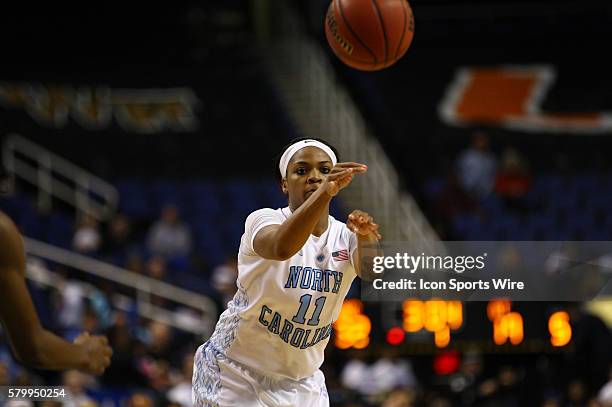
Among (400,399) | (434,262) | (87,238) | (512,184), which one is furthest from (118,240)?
(434,262)

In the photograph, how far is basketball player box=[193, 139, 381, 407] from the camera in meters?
5.23

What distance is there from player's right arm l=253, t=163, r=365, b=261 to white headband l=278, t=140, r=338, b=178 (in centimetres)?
56

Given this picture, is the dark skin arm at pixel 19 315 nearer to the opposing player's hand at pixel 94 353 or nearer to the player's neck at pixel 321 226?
the opposing player's hand at pixel 94 353

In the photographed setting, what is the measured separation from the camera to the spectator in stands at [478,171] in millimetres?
Result: 16172

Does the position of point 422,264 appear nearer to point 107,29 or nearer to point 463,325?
point 463,325

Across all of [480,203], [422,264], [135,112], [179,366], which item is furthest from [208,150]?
[422,264]

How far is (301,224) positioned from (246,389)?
1071 millimetres

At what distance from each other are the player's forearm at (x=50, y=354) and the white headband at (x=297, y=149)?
1.54 metres

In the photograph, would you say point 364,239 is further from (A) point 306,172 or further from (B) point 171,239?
(B) point 171,239

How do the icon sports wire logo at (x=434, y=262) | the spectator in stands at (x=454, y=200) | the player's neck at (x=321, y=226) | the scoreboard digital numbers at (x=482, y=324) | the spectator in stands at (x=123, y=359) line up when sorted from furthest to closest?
1. the spectator in stands at (x=454, y=200)
2. the spectator in stands at (x=123, y=359)
3. the scoreboard digital numbers at (x=482, y=324)
4. the icon sports wire logo at (x=434, y=262)
5. the player's neck at (x=321, y=226)

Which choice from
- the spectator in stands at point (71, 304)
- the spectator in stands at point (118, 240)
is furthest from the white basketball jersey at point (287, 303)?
the spectator in stands at point (118, 240)

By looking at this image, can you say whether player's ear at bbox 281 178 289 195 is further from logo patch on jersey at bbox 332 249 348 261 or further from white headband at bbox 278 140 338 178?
logo patch on jersey at bbox 332 249 348 261

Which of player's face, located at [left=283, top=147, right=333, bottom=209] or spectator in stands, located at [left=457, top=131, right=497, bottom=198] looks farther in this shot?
spectator in stands, located at [left=457, top=131, right=497, bottom=198]

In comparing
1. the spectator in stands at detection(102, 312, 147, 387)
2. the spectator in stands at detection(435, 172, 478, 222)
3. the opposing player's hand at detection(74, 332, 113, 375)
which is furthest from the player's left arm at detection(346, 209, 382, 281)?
the spectator in stands at detection(435, 172, 478, 222)
